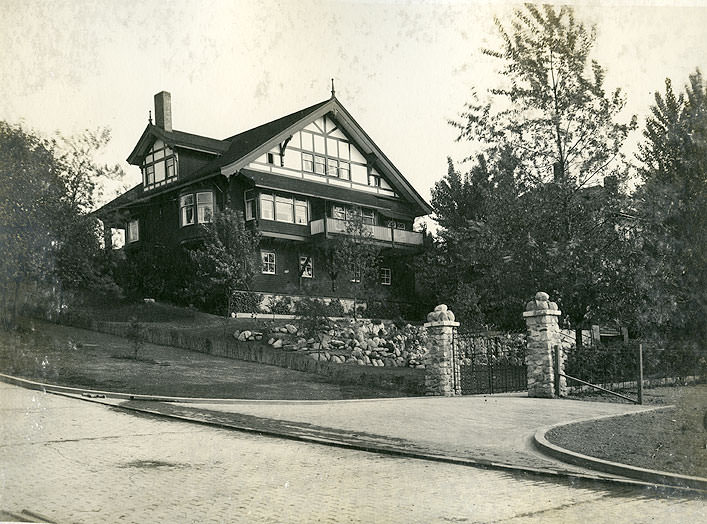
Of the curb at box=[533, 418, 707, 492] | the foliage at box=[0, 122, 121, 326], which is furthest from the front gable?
the curb at box=[533, 418, 707, 492]

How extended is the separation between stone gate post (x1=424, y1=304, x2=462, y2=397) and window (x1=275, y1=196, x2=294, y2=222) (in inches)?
506

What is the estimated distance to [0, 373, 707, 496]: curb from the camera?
6961 millimetres

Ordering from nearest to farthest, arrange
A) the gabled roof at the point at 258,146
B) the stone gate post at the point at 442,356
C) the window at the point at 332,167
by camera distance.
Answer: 1. the stone gate post at the point at 442,356
2. the gabled roof at the point at 258,146
3. the window at the point at 332,167

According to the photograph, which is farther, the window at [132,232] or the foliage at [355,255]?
the foliage at [355,255]

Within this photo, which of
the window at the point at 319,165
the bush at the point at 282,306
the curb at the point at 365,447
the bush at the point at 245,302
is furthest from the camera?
the window at the point at 319,165

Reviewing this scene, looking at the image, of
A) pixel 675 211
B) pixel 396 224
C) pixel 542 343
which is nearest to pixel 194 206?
pixel 396 224

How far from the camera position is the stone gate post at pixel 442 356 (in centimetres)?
1636

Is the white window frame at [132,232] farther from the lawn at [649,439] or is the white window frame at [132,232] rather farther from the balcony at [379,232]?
the lawn at [649,439]

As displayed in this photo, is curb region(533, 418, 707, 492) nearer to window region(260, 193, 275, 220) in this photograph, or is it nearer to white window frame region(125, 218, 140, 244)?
white window frame region(125, 218, 140, 244)

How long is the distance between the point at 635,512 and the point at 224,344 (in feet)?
48.3

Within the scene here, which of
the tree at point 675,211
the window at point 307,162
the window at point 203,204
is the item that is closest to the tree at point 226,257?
the window at point 203,204

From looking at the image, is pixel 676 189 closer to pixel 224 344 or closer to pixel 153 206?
pixel 224 344

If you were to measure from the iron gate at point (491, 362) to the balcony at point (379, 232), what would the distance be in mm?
10239

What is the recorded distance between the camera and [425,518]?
5.91 meters
